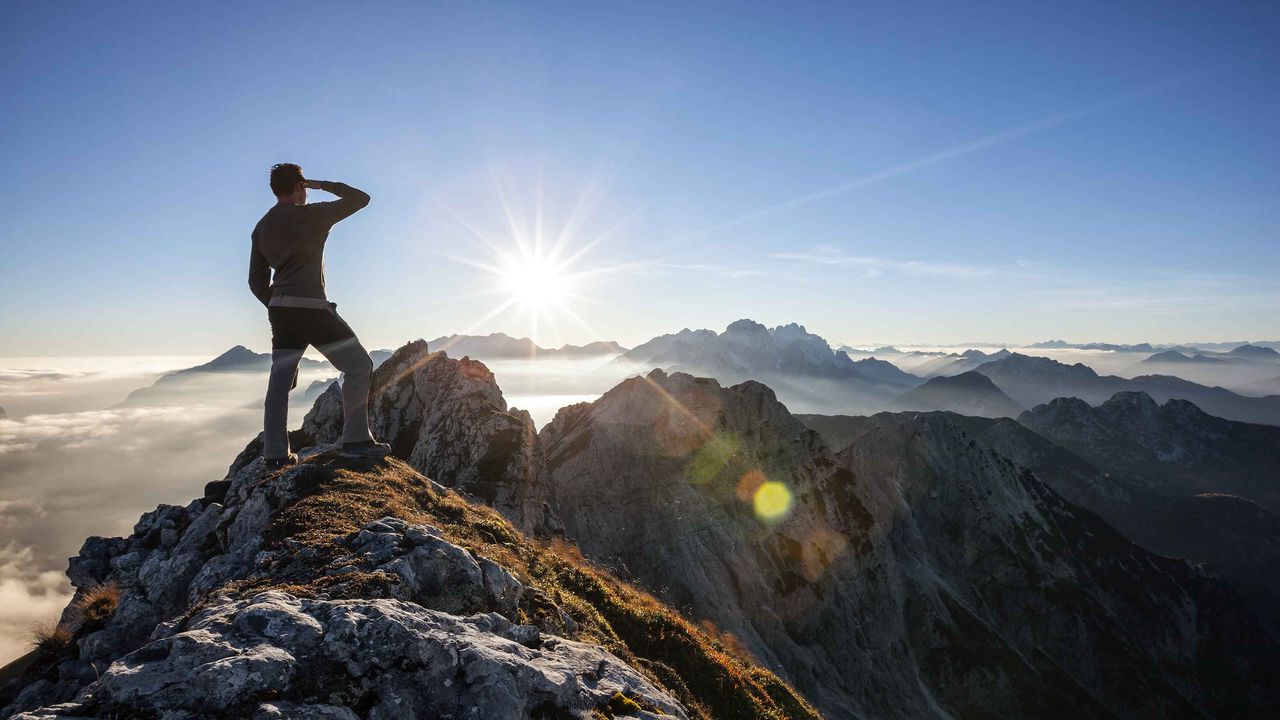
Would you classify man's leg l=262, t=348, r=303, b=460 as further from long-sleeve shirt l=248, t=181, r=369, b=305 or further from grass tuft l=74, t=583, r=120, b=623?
grass tuft l=74, t=583, r=120, b=623

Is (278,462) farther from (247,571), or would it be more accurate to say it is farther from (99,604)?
(99,604)

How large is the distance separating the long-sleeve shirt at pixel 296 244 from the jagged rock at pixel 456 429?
25173mm

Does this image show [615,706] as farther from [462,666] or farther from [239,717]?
[239,717]

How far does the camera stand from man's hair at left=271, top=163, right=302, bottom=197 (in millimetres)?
9586

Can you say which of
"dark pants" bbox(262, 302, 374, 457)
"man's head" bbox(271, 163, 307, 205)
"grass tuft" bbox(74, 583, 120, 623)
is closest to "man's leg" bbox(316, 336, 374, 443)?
"dark pants" bbox(262, 302, 374, 457)

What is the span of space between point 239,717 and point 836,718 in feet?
166

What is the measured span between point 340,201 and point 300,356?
9.09 ft

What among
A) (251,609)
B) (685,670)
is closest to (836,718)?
(685,670)

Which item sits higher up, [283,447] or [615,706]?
[283,447]

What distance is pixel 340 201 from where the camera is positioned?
32.4ft

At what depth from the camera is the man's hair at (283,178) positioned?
377 inches

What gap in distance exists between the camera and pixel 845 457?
291ft

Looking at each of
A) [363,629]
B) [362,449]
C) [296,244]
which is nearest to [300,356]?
[296,244]

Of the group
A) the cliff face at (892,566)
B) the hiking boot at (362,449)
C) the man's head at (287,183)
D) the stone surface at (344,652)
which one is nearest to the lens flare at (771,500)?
the cliff face at (892,566)
